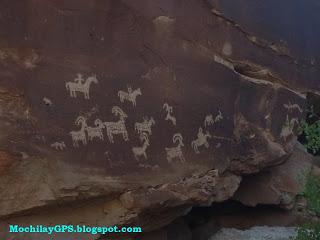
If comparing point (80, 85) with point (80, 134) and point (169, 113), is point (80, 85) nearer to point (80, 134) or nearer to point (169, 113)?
point (80, 134)

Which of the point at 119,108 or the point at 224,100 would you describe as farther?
the point at 224,100

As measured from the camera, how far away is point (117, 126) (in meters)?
4.59

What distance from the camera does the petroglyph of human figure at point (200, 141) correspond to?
5141 millimetres

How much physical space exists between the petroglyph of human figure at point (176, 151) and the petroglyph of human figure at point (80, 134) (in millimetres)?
873

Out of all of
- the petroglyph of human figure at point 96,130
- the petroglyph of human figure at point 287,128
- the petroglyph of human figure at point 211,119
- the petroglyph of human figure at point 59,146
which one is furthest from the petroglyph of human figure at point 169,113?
the petroglyph of human figure at point 287,128

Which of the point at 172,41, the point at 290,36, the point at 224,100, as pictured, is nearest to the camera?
the point at 172,41

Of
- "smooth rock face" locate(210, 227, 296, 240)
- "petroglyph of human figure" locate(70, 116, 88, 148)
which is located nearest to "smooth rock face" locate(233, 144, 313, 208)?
"smooth rock face" locate(210, 227, 296, 240)

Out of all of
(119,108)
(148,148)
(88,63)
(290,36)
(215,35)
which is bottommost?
(148,148)

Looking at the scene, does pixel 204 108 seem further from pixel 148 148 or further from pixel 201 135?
pixel 148 148

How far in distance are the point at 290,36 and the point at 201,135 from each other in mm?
2301

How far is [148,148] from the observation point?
477cm

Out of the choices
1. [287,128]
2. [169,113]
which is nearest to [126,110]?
[169,113]

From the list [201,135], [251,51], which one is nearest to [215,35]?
[251,51]

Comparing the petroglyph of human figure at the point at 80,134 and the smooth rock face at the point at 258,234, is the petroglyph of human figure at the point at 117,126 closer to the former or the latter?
the petroglyph of human figure at the point at 80,134
